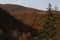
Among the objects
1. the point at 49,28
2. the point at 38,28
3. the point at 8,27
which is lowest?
the point at 8,27

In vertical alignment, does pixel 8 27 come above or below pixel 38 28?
below

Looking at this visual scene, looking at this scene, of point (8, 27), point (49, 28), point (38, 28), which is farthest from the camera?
point (8, 27)

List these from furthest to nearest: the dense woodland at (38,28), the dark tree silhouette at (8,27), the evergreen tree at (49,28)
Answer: the dark tree silhouette at (8,27)
the dense woodland at (38,28)
the evergreen tree at (49,28)

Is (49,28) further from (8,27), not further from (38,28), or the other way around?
(8,27)

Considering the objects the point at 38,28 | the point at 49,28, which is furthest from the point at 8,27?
the point at 49,28

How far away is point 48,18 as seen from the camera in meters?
31.2

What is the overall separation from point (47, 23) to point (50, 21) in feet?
1.39

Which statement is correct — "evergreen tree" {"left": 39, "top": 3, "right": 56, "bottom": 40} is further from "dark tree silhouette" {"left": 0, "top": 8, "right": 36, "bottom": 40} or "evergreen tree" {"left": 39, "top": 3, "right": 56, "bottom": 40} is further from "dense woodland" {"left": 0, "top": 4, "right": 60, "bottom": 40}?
"dark tree silhouette" {"left": 0, "top": 8, "right": 36, "bottom": 40}

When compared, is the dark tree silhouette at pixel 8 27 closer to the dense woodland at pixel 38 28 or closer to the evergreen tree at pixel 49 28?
the dense woodland at pixel 38 28

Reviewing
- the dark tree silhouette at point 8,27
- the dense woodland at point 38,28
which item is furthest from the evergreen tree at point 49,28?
the dark tree silhouette at point 8,27

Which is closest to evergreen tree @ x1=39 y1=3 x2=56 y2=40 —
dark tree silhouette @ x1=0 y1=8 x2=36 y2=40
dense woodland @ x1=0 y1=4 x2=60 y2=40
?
dense woodland @ x1=0 y1=4 x2=60 y2=40

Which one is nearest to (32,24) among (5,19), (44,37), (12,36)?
(5,19)

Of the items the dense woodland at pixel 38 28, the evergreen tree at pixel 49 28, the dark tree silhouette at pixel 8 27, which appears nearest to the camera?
the evergreen tree at pixel 49 28

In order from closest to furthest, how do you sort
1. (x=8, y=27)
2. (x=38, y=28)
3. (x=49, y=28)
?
(x=49, y=28), (x=38, y=28), (x=8, y=27)
